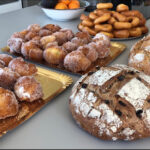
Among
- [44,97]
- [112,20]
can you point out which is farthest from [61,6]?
[44,97]

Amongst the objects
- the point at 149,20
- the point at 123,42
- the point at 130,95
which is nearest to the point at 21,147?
the point at 130,95

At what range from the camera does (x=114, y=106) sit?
0.56 m

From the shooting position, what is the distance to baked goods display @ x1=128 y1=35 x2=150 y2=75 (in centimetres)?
81

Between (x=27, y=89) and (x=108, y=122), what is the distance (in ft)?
0.84

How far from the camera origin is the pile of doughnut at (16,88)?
588mm

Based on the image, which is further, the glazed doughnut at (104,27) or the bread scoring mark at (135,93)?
the glazed doughnut at (104,27)

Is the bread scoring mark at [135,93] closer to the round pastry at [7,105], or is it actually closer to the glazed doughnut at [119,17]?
the round pastry at [7,105]

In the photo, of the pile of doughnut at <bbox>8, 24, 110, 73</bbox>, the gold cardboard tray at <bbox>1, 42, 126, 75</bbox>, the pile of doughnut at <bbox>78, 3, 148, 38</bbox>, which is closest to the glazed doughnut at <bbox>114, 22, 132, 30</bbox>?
the pile of doughnut at <bbox>78, 3, 148, 38</bbox>

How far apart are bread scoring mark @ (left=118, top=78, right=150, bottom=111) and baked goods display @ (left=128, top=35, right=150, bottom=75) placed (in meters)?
0.23

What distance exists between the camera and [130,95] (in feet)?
1.86

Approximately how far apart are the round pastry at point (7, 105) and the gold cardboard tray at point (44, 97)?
17mm

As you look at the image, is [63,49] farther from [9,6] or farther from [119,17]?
[9,6]

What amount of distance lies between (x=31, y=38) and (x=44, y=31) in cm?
7

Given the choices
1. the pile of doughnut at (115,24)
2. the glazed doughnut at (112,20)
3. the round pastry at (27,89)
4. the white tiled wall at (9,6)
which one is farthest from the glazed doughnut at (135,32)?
the white tiled wall at (9,6)
